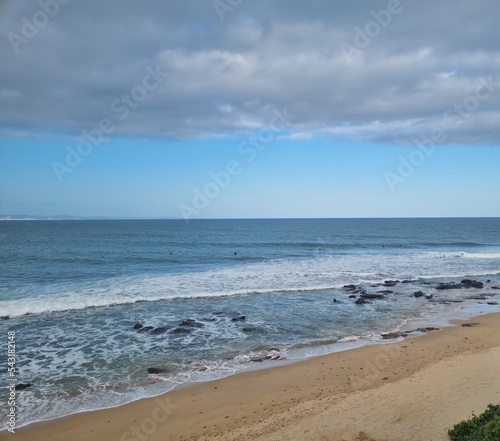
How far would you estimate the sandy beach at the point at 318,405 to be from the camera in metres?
8.41

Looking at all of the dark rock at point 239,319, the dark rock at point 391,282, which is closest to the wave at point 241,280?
the dark rock at point 391,282

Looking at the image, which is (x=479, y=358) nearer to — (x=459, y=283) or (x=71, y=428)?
(x=71, y=428)

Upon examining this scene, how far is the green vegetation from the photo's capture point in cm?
628

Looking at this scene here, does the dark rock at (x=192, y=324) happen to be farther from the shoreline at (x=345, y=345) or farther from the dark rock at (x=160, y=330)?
the shoreline at (x=345, y=345)

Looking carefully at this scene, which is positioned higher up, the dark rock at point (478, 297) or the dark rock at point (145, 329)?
the dark rock at point (478, 297)

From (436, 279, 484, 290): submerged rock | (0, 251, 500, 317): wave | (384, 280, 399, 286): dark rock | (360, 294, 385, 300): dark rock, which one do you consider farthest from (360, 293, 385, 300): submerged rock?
(436, 279, 484, 290): submerged rock

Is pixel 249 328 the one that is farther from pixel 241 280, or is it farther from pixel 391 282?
pixel 391 282

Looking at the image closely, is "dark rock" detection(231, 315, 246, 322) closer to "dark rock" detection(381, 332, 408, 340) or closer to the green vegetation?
"dark rock" detection(381, 332, 408, 340)

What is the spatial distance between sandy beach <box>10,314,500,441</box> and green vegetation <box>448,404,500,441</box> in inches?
15.6

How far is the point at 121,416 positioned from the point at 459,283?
2807 centimetres

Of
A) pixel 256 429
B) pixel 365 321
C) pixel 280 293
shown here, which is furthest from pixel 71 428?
pixel 280 293

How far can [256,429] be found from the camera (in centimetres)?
881

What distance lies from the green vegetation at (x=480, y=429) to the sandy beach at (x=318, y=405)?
1.30 ft

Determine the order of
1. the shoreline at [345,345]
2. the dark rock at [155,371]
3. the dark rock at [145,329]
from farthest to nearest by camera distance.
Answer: the dark rock at [145,329] < the dark rock at [155,371] < the shoreline at [345,345]
